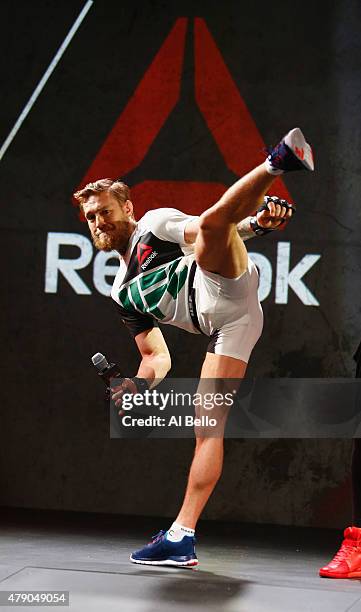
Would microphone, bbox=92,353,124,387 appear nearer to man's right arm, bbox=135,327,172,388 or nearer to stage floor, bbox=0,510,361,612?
man's right arm, bbox=135,327,172,388

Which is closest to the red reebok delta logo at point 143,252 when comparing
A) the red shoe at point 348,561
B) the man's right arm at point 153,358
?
the man's right arm at point 153,358

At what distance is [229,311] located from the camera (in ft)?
11.0

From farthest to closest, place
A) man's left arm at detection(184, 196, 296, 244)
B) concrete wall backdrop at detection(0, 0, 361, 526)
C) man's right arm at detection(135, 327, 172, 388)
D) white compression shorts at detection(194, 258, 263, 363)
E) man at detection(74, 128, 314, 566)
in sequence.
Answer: concrete wall backdrop at detection(0, 0, 361, 526) < man's right arm at detection(135, 327, 172, 388) < white compression shorts at detection(194, 258, 263, 363) < man at detection(74, 128, 314, 566) < man's left arm at detection(184, 196, 296, 244)

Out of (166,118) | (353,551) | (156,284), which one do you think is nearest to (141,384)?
(156,284)

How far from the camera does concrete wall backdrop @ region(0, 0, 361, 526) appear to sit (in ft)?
15.8

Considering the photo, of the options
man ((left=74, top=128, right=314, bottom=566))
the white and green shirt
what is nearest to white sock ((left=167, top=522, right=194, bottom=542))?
man ((left=74, top=128, right=314, bottom=566))

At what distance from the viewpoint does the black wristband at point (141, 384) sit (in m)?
3.46

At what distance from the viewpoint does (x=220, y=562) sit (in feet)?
11.6

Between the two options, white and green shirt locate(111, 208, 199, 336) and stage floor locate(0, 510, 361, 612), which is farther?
white and green shirt locate(111, 208, 199, 336)

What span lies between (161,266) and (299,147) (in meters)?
0.89

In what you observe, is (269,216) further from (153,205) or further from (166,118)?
(166,118)

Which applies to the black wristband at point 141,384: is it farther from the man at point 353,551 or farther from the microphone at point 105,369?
the man at point 353,551

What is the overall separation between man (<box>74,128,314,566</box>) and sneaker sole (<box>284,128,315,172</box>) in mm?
291

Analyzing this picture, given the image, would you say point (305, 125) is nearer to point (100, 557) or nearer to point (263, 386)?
point (263, 386)
